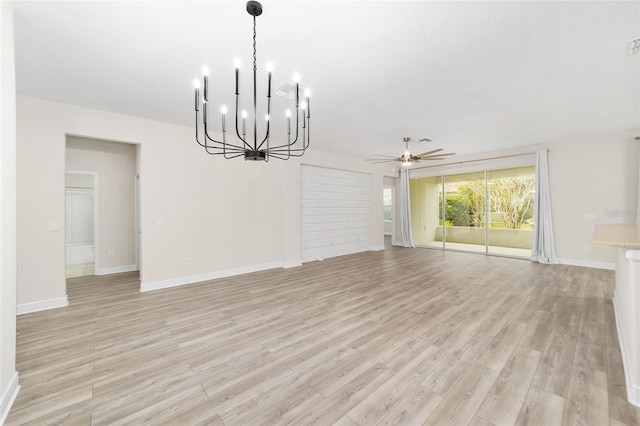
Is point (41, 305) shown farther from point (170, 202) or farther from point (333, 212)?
point (333, 212)

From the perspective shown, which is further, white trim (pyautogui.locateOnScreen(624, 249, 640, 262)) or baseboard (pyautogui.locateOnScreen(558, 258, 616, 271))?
baseboard (pyautogui.locateOnScreen(558, 258, 616, 271))

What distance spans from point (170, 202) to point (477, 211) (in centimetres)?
764

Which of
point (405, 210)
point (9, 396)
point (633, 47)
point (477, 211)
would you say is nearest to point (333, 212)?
point (405, 210)

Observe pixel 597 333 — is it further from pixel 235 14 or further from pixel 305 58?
pixel 235 14

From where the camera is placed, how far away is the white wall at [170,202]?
11.3ft

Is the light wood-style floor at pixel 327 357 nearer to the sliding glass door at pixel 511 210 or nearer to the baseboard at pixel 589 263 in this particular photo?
the baseboard at pixel 589 263

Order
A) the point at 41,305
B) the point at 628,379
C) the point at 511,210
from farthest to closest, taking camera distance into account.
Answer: the point at 511,210, the point at 41,305, the point at 628,379

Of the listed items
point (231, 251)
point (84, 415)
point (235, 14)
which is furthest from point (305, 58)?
point (231, 251)

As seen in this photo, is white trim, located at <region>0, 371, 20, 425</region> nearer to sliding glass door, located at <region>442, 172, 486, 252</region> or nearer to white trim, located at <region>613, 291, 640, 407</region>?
white trim, located at <region>613, 291, 640, 407</region>

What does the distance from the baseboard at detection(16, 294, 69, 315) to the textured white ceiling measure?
9.03 ft

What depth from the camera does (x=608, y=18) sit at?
2.01m

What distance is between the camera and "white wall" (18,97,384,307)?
344 cm

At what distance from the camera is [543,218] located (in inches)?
234

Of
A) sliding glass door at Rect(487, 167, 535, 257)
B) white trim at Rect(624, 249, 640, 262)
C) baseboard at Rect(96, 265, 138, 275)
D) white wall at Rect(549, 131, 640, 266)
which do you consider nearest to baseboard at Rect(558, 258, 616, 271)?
white wall at Rect(549, 131, 640, 266)
